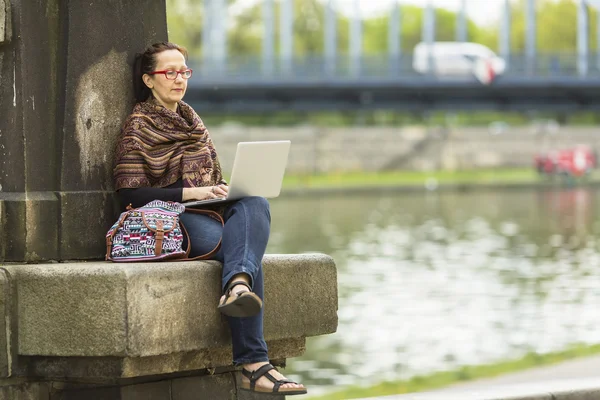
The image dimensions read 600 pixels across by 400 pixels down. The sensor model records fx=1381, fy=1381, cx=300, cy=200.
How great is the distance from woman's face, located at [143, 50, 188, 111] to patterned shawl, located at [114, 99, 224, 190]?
0.16 ft

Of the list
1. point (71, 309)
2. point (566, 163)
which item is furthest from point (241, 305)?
point (566, 163)

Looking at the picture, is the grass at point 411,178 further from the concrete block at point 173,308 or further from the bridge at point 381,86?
the concrete block at point 173,308

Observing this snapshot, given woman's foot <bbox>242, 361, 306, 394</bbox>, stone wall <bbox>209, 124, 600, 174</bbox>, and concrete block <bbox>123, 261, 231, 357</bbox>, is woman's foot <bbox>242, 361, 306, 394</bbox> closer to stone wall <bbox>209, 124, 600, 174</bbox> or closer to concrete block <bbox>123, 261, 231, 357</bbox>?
concrete block <bbox>123, 261, 231, 357</bbox>

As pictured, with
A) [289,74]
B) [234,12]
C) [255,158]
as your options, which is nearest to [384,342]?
[255,158]

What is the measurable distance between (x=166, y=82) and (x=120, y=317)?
117 cm

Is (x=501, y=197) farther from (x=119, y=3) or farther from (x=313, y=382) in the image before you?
(x=119, y=3)

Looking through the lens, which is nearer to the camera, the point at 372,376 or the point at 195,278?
the point at 195,278

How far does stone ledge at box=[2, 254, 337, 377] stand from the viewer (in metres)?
4.99

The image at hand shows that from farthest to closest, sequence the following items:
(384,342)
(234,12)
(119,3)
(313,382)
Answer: (234,12) < (384,342) < (313,382) < (119,3)

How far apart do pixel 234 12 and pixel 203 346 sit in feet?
295

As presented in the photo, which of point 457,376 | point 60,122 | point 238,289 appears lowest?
point 457,376

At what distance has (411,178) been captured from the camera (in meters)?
64.9

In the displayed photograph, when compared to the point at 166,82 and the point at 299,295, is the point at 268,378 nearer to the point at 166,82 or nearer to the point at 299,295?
the point at 299,295

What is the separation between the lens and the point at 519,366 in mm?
8852
